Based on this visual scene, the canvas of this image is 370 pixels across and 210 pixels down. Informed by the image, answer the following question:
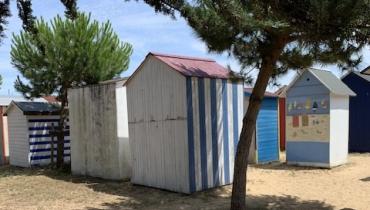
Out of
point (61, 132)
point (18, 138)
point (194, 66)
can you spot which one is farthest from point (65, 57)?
point (194, 66)

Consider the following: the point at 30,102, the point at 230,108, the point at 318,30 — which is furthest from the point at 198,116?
the point at 30,102

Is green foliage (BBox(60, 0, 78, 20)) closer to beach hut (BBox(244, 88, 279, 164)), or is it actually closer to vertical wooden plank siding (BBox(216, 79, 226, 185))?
vertical wooden plank siding (BBox(216, 79, 226, 185))

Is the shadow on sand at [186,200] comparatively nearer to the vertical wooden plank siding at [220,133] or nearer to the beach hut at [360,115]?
the vertical wooden plank siding at [220,133]

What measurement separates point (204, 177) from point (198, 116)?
1319mm

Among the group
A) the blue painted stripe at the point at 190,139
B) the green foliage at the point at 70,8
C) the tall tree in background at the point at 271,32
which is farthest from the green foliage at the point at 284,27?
the blue painted stripe at the point at 190,139

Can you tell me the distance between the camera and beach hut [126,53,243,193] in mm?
9570

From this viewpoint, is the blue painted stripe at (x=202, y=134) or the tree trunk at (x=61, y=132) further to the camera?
the tree trunk at (x=61, y=132)

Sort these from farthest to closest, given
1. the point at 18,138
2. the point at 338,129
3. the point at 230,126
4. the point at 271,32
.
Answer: the point at 18,138
the point at 338,129
the point at 230,126
the point at 271,32

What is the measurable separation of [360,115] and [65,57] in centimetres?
1069

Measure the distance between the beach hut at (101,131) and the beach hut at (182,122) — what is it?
3.63 ft

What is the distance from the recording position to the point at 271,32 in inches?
300

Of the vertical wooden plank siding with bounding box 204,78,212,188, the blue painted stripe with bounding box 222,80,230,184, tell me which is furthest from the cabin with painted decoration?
the vertical wooden plank siding with bounding box 204,78,212,188

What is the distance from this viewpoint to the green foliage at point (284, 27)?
5523mm

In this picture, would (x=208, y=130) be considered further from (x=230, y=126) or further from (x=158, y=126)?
(x=158, y=126)
